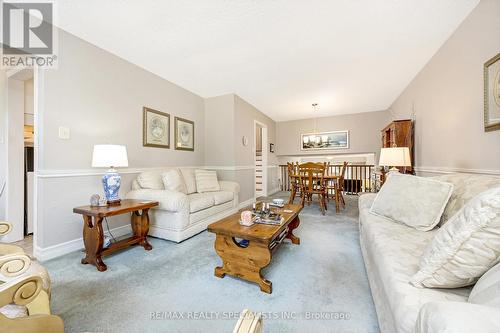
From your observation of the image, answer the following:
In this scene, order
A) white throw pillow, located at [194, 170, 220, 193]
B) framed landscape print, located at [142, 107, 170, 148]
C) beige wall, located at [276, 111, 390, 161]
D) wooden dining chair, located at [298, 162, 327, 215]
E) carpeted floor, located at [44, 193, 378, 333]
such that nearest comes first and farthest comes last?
carpeted floor, located at [44, 193, 378, 333], framed landscape print, located at [142, 107, 170, 148], white throw pillow, located at [194, 170, 220, 193], wooden dining chair, located at [298, 162, 327, 215], beige wall, located at [276, 111, 390, 161]

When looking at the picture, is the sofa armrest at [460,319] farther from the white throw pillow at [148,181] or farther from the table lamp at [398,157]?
the white throw pillow at [148,181]

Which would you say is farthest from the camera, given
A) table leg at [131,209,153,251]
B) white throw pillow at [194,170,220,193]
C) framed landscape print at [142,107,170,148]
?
white throw pillow at [194,170,220,193]

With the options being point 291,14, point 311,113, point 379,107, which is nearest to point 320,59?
point 291,14

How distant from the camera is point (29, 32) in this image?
6.41 ft

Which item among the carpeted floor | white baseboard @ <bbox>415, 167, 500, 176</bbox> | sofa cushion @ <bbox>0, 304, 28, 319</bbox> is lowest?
the carpeted floor

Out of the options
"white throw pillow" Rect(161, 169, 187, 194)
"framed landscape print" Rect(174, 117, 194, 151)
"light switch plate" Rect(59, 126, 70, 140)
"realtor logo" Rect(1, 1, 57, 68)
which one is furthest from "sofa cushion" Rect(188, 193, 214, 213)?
"realtor logo" Rect(1, 1, 57, 68)

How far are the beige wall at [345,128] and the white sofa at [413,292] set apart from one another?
4195 millimetres

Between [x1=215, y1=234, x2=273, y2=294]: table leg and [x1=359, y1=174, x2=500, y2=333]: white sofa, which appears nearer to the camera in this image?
[x1=359, y1=174, x2=500, y2=333]: white sofa

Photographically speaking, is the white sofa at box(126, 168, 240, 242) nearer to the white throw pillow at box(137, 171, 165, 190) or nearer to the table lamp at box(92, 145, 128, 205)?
the white throw pillow at box(137, 171, 165, 190)

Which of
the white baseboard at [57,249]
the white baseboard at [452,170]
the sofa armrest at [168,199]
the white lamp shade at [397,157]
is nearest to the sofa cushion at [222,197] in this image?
the sofa armrest at [168,199]

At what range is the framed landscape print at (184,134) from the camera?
3.56 metres

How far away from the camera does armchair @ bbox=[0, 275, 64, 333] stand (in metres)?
0.58

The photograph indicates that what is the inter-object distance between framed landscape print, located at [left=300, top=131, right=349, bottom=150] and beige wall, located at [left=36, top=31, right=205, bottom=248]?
4.74 meters

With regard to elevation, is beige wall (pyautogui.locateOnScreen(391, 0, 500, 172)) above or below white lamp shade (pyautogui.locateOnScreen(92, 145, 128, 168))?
above
